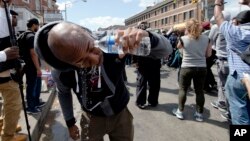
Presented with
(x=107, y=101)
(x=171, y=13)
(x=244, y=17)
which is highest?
(x=171, y=13)

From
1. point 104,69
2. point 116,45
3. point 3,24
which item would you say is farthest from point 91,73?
point 3,24

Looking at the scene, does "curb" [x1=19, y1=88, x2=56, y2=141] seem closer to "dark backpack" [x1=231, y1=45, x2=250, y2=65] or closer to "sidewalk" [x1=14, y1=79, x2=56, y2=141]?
"sidewalk" [x1=14, y1=79, x2=56, y2=141]

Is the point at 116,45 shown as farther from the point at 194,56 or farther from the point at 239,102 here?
the point at 194,56

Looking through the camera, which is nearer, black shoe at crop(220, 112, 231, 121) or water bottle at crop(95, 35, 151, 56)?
water bottle at crop(95, 35, 151, 56)

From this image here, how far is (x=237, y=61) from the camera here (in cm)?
306

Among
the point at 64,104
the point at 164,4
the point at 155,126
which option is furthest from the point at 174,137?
the point at 164,4

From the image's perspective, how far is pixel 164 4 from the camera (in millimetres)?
76062

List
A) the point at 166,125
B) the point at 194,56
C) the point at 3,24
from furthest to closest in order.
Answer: the point at 166,125, the point at 194,56, the point at 3,24

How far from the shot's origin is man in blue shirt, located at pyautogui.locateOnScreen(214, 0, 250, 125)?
299cm

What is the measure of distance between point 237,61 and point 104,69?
5.92 ft

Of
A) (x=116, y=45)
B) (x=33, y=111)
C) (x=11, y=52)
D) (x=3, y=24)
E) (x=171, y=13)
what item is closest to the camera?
(x=116, y=45)

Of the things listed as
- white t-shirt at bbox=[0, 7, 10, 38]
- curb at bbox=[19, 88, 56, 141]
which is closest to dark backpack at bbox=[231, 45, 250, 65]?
white t-shirt at bbox=[0, 7, 10, 38]

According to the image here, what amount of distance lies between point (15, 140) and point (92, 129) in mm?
Result: 2204

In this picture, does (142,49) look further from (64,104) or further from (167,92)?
(167,92)
